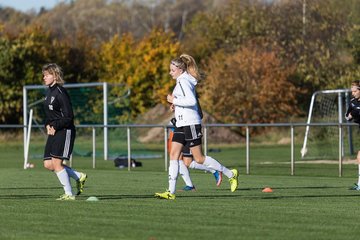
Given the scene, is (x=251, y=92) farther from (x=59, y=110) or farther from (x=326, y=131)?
(x=59, y=110)

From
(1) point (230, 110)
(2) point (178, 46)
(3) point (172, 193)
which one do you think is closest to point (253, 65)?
(1) point (230, 110)

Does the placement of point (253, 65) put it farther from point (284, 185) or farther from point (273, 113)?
point (284, 185)

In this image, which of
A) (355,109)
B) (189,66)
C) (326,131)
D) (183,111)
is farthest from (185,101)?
(326,131)

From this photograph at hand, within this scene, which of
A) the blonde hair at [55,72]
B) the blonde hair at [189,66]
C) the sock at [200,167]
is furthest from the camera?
the sock at [200,167]

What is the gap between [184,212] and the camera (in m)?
13.3

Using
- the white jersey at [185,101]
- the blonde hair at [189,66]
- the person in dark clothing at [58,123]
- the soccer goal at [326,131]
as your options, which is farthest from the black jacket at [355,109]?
the soccer goal at [326,131]

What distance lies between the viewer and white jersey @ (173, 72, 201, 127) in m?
15.5

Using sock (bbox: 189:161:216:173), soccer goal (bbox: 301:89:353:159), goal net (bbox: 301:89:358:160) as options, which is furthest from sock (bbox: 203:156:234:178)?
goal net (bbox: 301:89:358:160)

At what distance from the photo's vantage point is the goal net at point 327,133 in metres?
31.8

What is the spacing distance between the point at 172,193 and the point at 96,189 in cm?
327

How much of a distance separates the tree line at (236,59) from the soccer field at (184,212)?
30255 millimetres

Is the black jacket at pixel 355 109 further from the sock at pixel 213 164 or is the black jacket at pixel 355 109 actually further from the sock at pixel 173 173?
the sock at pixel 173 173

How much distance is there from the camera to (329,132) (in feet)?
104

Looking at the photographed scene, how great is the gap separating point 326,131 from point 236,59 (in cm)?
2262
